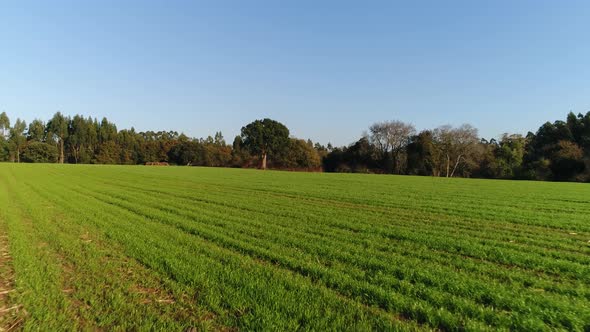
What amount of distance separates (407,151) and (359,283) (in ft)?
261

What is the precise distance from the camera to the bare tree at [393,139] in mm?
80562

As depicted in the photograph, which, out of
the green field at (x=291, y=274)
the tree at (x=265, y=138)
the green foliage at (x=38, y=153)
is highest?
the tree at (x=265, y=138)

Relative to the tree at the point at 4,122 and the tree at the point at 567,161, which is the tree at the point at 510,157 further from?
the tree at the point at 4,122

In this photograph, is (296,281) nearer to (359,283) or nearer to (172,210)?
(359,283)

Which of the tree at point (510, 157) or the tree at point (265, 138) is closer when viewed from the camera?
the tree at point (510, 157)

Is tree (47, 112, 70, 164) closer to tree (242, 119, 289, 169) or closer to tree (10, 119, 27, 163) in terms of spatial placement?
tree (10, 119, 27, 163)

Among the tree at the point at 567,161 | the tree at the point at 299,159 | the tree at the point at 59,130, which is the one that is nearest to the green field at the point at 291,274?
the tree at the point at 567,161

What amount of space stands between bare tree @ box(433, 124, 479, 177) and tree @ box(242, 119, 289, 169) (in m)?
39.6

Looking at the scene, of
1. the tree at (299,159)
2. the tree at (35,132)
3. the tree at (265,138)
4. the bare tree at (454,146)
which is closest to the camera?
the bare tree at (454,146)

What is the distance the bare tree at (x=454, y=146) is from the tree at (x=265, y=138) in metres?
39.6

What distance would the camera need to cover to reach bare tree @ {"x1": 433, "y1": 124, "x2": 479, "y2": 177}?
7412cm

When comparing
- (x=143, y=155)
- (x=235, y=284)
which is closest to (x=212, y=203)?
(x=235, y=284)

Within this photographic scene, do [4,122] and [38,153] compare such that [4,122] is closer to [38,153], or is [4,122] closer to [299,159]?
[38,153]

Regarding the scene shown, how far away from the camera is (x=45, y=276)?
5363 millimetres
